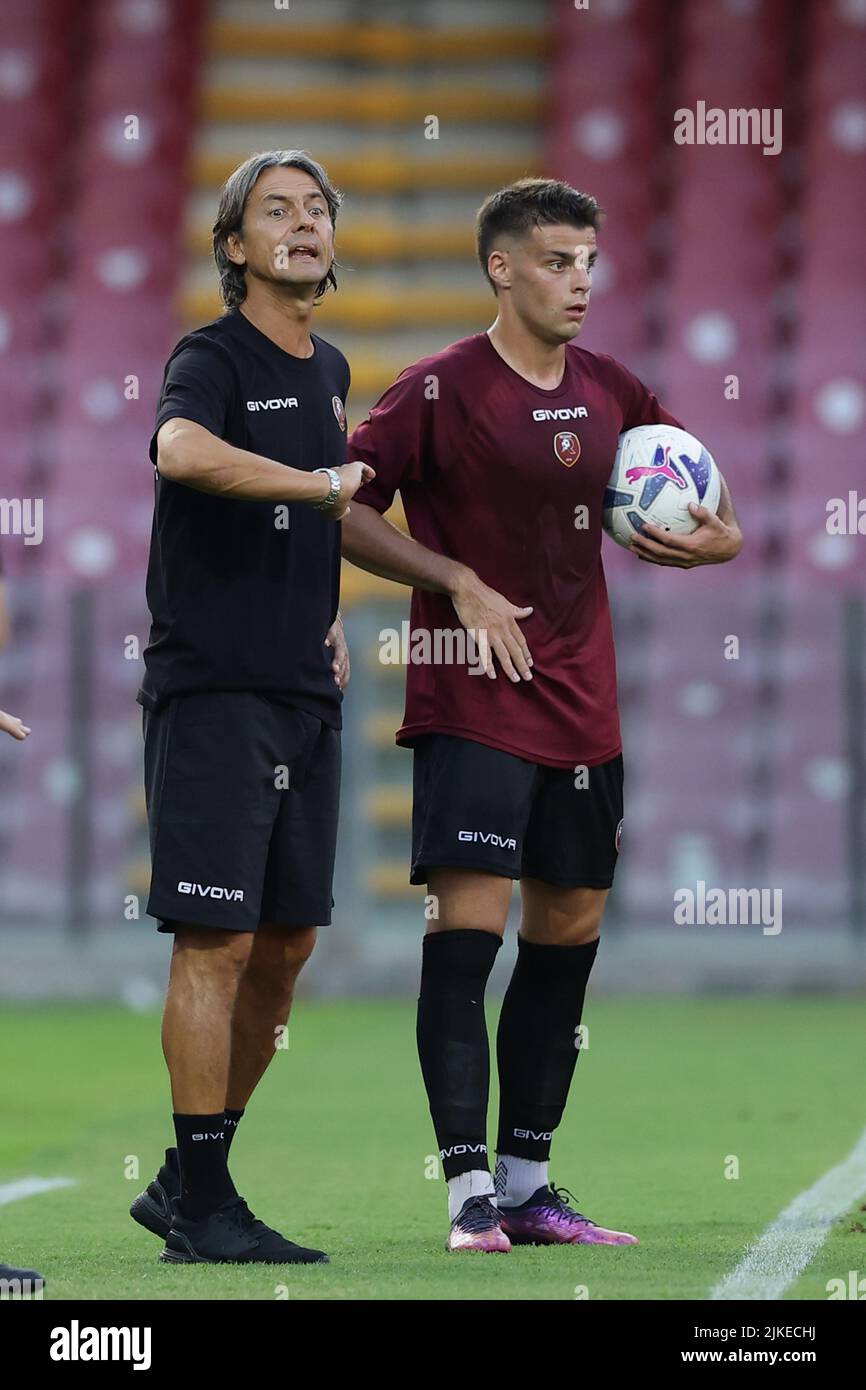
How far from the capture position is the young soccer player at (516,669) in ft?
16.0

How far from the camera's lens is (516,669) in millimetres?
4902

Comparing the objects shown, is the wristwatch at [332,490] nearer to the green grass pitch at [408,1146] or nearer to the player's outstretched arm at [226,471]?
the player's outstretched arm at [226,471]

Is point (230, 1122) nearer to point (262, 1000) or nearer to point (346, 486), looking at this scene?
point (262, 1000)

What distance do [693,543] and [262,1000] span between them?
4.60 feet

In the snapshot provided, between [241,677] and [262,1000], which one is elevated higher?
[241,677]

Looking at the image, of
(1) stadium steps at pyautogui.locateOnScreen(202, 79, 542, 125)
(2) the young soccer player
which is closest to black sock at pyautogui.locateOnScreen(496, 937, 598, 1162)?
(2) the young soccer player

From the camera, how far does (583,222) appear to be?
16.6 ft

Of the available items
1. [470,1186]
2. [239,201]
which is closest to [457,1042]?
[470,1186]

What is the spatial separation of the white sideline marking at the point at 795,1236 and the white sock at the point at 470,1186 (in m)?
0.54

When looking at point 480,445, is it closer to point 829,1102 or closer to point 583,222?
point 583,222

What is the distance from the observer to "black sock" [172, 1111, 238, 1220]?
4461 millimetres
